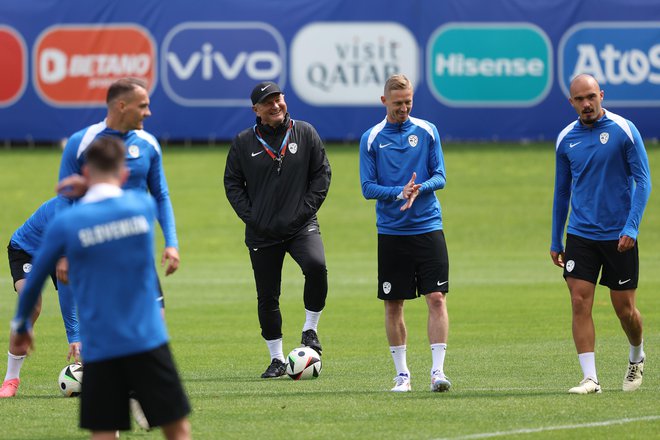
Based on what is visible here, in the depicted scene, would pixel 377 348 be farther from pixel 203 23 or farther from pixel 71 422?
pixel 203 23

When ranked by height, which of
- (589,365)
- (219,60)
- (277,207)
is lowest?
(589,365)

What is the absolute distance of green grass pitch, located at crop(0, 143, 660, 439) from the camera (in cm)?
862

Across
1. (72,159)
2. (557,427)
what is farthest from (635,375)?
(72,159)

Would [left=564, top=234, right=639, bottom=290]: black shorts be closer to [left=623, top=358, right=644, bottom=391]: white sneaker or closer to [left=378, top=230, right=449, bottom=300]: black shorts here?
[left=623, top=358, right=644, bottom=391]: white sneaker

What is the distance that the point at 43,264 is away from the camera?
603 centimetres

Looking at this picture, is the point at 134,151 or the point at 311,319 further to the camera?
the point at 311,319

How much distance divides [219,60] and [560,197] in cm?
1762

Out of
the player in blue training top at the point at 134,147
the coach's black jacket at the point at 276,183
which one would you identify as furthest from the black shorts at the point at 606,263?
the player in blue training top at the point at 134,147

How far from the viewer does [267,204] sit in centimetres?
1136

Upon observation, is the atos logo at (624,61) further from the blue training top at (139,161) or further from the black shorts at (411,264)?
the blue training top at (139,161)

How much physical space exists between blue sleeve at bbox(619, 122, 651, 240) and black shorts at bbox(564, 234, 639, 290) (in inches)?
8.7

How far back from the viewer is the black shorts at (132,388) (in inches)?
242

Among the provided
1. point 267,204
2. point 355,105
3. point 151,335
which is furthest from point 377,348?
point 355,105

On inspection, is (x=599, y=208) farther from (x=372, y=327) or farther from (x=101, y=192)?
(x=372, y=327)
